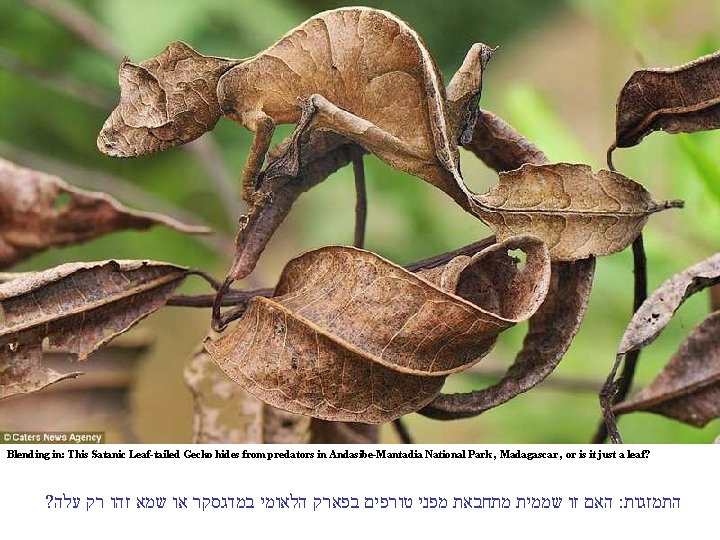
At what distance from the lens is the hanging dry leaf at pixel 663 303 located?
1.39 ft

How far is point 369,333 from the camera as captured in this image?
Answer: 40 cm

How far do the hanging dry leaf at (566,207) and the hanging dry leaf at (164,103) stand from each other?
5.4 inches

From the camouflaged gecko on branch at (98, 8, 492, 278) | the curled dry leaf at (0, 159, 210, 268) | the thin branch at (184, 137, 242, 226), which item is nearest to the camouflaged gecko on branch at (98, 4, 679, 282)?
the camouflaged gecko on branch at (98, 8, 492, 278)

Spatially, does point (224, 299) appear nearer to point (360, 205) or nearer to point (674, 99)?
point (360, 205)

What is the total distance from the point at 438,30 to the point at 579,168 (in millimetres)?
2541

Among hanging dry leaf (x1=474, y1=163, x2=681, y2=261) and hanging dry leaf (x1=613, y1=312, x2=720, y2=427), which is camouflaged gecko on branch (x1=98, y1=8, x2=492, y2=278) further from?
hanging dry leaf (x1=613, y1=312, x2=720, y2=427)

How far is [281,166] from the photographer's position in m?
0.42

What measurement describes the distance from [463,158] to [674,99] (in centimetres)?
138

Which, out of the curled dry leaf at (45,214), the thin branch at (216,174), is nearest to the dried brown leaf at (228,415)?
the curled dry leaf at (45,214)

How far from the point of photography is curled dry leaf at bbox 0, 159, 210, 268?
579 mm

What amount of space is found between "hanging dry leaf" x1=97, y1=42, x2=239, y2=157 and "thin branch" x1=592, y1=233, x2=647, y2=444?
0.22 metres

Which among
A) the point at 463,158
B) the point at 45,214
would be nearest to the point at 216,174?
the point at 45,214
